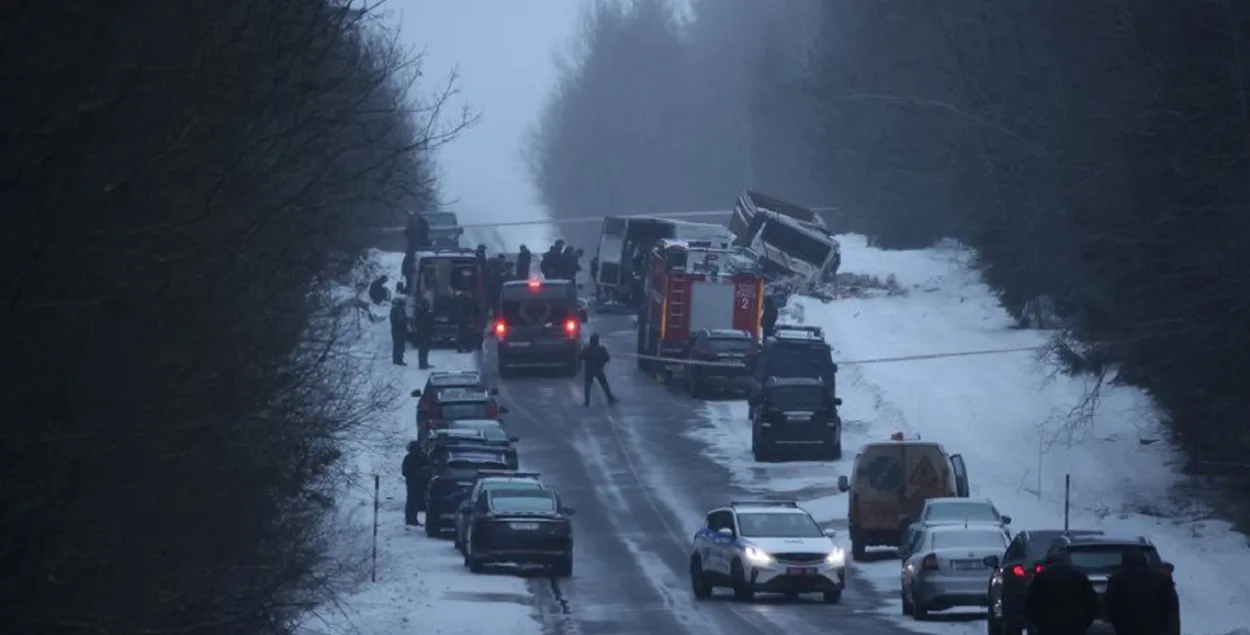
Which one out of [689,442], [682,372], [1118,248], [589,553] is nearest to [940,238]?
[682,372]

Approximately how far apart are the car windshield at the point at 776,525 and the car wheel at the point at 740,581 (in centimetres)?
50

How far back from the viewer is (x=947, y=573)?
2592 centimetres

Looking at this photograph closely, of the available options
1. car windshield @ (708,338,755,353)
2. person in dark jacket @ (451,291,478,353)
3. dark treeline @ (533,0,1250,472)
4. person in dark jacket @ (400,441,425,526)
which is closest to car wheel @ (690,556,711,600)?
person in dark jacket @ (400,441,425,526)

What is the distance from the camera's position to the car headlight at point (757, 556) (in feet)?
94.2

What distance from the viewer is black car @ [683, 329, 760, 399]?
162 feet

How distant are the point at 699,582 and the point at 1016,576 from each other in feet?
27.0

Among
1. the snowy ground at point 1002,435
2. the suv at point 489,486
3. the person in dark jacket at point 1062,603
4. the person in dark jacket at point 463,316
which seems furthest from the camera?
the person in dark jacket at point 463,316

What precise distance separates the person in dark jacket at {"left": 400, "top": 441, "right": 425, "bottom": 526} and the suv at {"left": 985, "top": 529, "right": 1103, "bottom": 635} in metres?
15.4

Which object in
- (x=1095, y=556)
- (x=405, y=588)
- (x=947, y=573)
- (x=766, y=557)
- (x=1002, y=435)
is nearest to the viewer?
→ (x=1095, y=556)

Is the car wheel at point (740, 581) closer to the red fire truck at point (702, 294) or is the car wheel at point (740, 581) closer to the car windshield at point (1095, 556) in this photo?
the car windshield at point (1095, 556)

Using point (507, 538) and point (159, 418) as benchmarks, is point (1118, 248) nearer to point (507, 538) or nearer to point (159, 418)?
point (507, 538)

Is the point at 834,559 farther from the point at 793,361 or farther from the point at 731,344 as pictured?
the point at 731,344

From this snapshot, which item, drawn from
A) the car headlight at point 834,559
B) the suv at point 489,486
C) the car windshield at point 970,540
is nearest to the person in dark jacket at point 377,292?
the suv at point 489,486

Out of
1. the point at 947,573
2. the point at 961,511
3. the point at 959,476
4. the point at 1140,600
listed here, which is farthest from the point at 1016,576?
the point at 959,476
